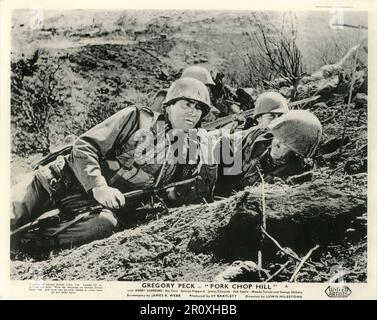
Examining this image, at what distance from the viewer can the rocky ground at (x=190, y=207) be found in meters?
1.79

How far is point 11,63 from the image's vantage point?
5.97 ft

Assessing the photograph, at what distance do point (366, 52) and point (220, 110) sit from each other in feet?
1.79

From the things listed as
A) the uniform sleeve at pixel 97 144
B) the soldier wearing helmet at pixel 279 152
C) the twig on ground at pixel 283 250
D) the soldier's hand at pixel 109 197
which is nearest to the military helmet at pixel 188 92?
the uniform sleeve at pixel 97 144

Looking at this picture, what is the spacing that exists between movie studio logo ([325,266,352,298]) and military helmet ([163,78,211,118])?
0.72m

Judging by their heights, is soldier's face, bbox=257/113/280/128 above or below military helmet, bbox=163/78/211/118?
below

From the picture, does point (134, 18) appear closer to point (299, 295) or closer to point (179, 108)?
point (179, 108)

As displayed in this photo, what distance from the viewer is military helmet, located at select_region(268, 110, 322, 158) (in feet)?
5.93

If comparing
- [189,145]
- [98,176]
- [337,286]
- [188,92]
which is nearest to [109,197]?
[98,176]

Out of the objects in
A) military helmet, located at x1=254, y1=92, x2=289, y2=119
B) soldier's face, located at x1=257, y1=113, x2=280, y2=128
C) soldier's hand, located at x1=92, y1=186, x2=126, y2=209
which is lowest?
soldier's hand, located at x1=92, y1=186, x2=126, y2=209

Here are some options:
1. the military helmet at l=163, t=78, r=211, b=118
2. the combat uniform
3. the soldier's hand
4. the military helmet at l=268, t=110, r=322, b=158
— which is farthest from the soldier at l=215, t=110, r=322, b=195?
the soldier's hand

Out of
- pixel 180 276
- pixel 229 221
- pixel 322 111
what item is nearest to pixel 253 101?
pixel 322 111

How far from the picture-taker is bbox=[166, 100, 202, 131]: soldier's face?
1808 mm

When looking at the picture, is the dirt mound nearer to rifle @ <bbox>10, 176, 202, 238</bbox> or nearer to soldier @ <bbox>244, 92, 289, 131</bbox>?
rifle @ <bbox>10, 176, 202, 238</bbox>

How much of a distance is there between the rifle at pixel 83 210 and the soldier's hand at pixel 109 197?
15 millimetres
